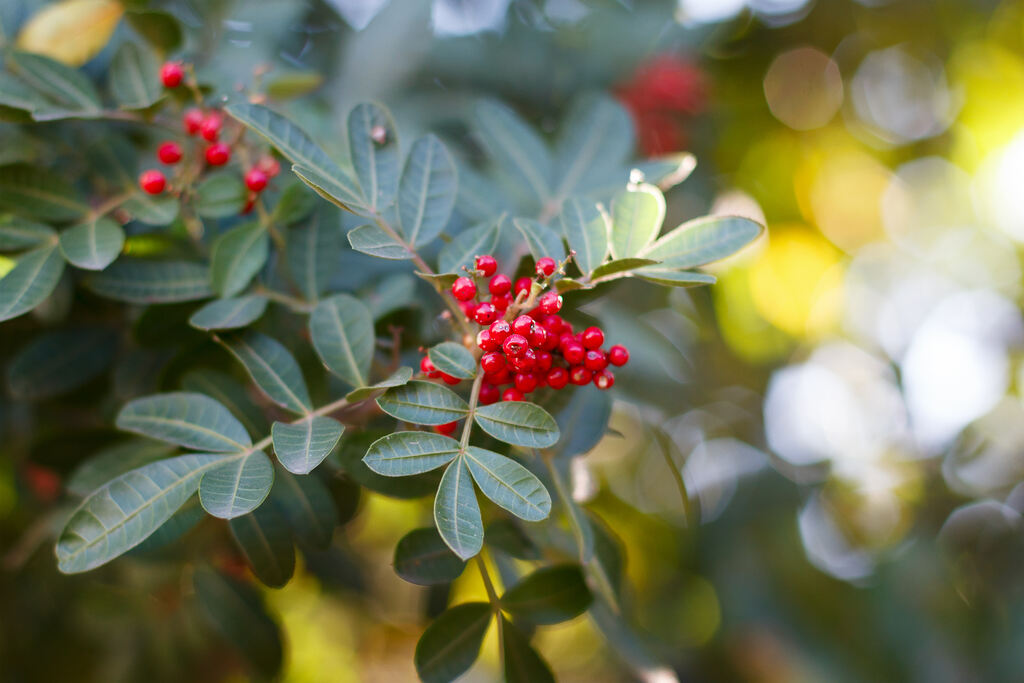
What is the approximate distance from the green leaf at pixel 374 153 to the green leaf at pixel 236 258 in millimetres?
173

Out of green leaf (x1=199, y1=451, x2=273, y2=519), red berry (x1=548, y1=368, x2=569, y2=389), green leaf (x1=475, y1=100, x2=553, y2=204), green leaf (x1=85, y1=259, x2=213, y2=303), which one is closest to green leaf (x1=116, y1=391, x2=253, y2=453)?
green leaf (x1=199, y1=451, x2=273, y2=519)

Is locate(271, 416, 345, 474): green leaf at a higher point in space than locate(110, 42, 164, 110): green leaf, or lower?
lower

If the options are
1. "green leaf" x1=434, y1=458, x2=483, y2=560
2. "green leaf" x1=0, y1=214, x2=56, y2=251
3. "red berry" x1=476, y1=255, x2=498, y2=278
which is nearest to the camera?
"green leaf" x1=434, y1=458, x2=483, y2=560

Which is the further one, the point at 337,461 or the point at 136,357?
the point at 136,357

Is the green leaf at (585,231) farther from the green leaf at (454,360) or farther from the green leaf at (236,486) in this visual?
the green leaf at (236,486)

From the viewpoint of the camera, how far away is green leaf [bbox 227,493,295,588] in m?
0.78

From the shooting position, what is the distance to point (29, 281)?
0.77 meters

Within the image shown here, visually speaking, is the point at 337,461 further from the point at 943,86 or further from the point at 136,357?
the point at 943,86

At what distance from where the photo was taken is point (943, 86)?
7.98 ft

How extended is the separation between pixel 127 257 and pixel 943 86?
2.74 m

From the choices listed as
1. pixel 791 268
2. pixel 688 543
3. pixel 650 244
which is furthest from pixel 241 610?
pixel 791 268

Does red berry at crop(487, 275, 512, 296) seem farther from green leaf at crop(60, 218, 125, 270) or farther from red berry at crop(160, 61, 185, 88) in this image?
red berry at crop(160, 61, 185, 88)

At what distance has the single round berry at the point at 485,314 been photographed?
664 millimetres

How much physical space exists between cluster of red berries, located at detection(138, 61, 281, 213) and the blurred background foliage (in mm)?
236
